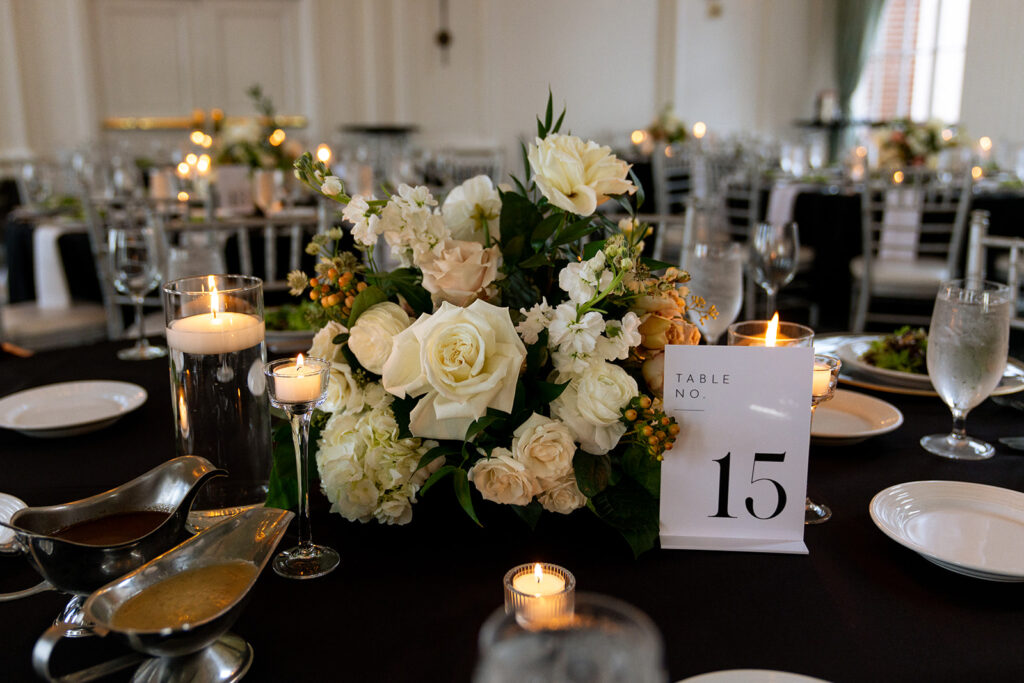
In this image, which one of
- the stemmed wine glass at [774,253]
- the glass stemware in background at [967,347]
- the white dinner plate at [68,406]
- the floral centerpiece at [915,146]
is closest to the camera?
the glass stemware in background at [967,347]

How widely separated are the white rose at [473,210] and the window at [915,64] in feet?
25.1

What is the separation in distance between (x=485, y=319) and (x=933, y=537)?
48 centimetres

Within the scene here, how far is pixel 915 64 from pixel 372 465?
8.47 meters

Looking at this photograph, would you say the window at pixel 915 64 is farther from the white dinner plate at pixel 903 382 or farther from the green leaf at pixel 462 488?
the green leaf at pixel 462 488

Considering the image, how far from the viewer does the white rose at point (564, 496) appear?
0.77 m

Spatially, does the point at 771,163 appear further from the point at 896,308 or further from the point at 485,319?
the point at 485,319

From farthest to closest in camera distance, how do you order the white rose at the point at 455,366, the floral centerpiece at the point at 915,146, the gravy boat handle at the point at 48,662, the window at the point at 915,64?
the window at the point at 915,64 < the floral centerpiece at the point at 915,146 < the white rose at the point at 455,366 < the gravy boat handle at the point at 48,662

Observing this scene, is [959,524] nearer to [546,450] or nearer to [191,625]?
[546,450]

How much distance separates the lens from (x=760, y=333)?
943 millimetres

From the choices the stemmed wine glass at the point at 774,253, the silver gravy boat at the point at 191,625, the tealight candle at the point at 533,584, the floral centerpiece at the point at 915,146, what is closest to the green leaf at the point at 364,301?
the silver gravy boat at the point at 191,625

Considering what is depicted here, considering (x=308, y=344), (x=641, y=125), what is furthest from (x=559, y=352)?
(x=641, y=125)

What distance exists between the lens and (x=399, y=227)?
2.53 feet

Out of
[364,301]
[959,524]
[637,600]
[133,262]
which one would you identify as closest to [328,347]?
[364,301]

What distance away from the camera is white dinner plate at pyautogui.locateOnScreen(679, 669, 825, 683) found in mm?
569
